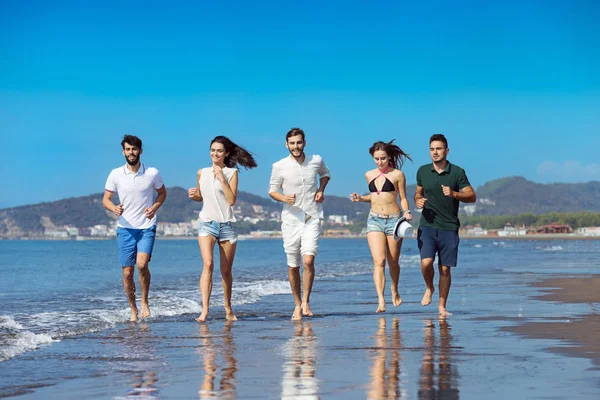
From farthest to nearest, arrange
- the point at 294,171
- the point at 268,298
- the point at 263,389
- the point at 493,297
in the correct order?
the point at 268,298, the point at 493,297, the point at 294,171, the point at 263,389

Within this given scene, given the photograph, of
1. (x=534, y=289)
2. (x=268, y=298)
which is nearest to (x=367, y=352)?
(x=268, y=298)

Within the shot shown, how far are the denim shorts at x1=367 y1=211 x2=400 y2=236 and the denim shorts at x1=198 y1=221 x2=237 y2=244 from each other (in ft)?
5.97

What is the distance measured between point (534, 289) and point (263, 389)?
11.5 m

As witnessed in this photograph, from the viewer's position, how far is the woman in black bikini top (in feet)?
36.9

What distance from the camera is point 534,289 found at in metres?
16.3

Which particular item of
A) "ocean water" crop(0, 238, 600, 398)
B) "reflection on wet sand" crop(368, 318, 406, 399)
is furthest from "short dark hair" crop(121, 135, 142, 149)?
"reflection on wet sand" crop(368, 318, 406, 399)

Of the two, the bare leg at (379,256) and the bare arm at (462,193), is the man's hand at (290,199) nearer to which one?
the bare leg at (379,256)

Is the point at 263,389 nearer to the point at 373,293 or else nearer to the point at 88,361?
the point at 88,361

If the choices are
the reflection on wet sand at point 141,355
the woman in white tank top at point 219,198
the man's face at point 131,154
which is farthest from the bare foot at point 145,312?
the man's face at point 131,154

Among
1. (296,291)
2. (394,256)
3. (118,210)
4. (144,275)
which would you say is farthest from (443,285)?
(118,210)

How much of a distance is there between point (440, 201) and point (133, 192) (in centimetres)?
360

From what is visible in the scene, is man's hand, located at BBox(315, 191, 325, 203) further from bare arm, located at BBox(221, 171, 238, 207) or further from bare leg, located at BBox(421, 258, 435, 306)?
bare leg, located at BBox(421, 258, 435, 306)

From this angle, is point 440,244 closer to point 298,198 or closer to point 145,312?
point 298,198

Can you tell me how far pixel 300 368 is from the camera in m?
6.59
